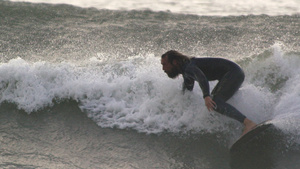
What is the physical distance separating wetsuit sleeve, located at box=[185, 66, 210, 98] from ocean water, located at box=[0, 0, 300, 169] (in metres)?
0.81

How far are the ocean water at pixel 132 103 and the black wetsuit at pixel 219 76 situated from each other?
49 centimetres

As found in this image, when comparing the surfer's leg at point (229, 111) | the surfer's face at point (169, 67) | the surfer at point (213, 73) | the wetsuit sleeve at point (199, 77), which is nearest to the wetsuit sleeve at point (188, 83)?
the surfer at point (213, 73)

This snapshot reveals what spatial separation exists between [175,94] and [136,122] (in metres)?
0.77

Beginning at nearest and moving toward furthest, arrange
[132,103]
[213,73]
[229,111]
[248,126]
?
[248,126] < [229,111] < [213,73] < [132,103]

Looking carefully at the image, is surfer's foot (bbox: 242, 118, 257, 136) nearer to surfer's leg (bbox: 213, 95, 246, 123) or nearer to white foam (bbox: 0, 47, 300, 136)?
surfer's leg (bbox: 213, 95, 246, 123)

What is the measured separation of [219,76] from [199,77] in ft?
1.66

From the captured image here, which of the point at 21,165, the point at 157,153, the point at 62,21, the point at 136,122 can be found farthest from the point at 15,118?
the point at 62,21

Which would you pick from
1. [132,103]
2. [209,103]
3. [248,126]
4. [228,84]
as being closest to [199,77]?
[209,103]

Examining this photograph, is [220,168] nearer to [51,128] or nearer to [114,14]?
[51,128]

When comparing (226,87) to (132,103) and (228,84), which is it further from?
(132,103)

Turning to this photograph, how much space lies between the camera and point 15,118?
18.9 feet

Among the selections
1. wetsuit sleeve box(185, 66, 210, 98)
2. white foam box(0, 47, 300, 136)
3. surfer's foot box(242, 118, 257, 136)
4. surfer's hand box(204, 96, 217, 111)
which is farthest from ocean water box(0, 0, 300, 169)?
wetsuit sleeve box(185, 66, 210, 98)

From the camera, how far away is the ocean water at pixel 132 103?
4.61 m

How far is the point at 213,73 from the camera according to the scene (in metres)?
4.94
